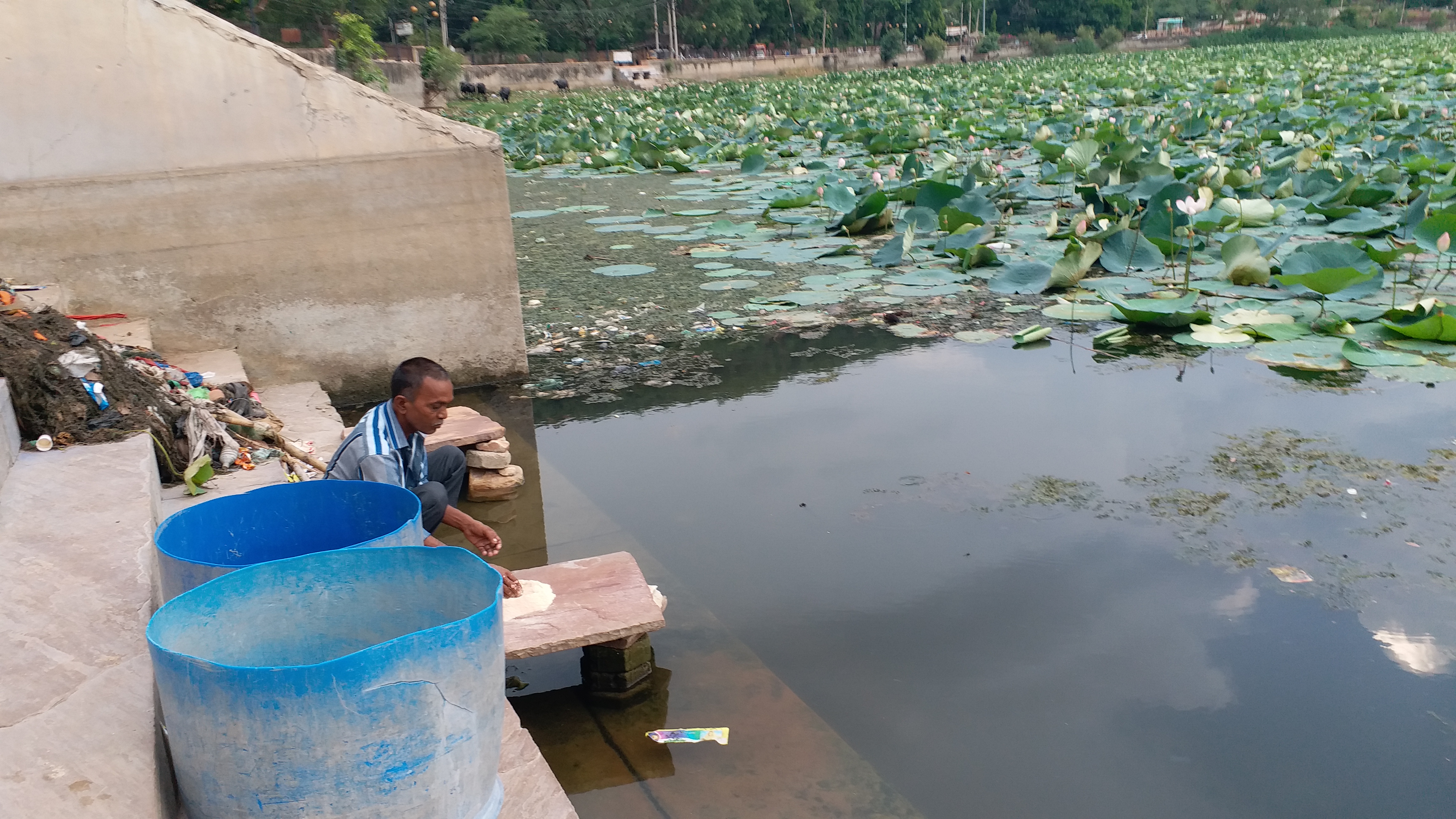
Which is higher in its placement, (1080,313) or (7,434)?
(7,434)

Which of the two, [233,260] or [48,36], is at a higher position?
[48,36]

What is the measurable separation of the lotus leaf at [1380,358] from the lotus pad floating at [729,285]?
127 inches

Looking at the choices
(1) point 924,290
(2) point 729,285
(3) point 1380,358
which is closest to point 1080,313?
(1) point 924,290

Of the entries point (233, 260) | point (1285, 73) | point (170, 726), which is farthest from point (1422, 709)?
point (1285, 73)

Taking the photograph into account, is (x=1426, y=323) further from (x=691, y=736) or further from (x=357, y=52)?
(x=357, y=52)

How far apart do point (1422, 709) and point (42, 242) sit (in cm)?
470

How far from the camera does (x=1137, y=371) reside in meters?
4.65

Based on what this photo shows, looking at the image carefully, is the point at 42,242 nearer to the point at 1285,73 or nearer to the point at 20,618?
the point at 20,618

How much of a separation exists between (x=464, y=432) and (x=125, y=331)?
1.43 meters

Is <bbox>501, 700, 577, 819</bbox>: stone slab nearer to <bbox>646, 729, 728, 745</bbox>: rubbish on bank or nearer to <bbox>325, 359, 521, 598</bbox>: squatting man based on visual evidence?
<bbox>646, 729, 728, 745</bbox>: rubbish on bank

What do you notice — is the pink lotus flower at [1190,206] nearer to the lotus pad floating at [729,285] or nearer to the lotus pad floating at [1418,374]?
the lotus pad floating at [1418,374]

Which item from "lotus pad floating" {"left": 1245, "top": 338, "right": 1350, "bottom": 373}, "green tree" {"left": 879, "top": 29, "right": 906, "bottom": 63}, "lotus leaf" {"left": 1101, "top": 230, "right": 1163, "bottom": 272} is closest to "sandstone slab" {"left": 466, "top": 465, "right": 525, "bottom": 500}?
"lotus pad floating" {"left": 1245, "top": 338, "right": 1350, "bottom": 373}

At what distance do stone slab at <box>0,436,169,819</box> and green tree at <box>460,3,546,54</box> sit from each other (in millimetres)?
46157

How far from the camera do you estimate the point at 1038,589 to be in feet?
9.37
